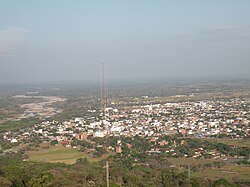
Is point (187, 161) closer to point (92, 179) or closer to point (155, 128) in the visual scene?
point (92, 179)

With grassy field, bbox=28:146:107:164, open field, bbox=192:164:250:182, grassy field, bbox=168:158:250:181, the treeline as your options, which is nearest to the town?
grassy field, bbox=28:146:107:164

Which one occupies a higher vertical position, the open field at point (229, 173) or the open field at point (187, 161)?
the open field at point (229, 173)

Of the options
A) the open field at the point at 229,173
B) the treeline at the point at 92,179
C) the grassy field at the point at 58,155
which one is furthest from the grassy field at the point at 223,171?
the grassy field at the point at 58,155

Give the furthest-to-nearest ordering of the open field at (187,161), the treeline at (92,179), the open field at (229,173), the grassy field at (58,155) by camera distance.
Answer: the grassy field at (58,155) < the open field at (187,161) < the open field at (229,173) < the treeline at (92,179)

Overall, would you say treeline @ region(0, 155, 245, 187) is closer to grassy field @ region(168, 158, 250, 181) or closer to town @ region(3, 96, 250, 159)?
grassy field @ region(168, 158, 250, 181)

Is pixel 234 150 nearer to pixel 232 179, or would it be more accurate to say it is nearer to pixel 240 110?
pixel 232 179

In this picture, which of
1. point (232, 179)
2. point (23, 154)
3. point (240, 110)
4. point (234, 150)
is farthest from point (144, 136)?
point (240, 110)

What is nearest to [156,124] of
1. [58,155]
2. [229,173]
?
[58,155]

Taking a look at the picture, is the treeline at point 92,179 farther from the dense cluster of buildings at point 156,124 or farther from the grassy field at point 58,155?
the dense cluster of buildings at point 156,124
